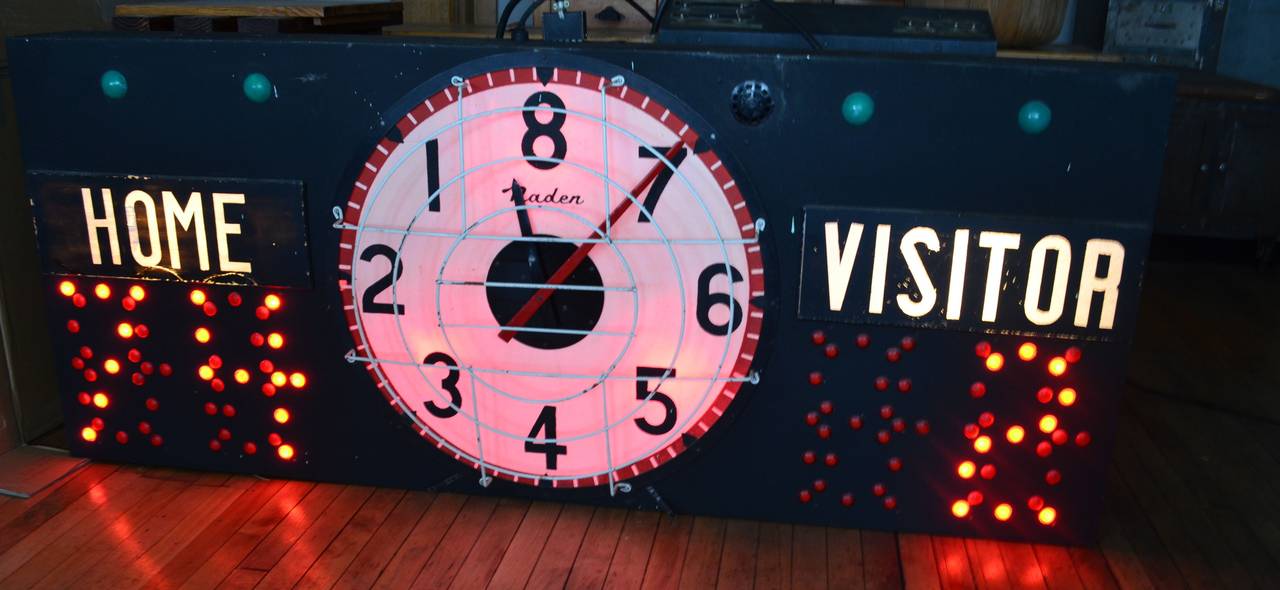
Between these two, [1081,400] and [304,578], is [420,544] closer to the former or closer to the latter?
[304,578]

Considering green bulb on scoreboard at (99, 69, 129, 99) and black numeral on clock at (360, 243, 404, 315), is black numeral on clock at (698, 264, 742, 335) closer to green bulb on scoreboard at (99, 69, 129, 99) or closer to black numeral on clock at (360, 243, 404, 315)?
black numeral on clock at (360, 243, 404, 315)

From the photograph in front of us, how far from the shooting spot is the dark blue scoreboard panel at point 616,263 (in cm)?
145

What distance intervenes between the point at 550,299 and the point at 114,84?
2.35ft

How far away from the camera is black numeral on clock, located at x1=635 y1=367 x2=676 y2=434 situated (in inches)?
62.6

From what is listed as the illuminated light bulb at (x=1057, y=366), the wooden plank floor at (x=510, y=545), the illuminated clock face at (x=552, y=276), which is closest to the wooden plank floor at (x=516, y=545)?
the wooden plank floor at (x=510, y=545)

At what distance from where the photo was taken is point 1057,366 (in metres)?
1.50

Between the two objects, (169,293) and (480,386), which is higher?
(169,293)

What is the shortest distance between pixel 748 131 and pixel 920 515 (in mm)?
624

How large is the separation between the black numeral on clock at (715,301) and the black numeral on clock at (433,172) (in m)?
0.40

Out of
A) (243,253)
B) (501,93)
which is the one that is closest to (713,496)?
(501,93)

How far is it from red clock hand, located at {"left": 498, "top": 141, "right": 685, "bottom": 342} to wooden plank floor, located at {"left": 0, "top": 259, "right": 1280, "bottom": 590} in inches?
12.8

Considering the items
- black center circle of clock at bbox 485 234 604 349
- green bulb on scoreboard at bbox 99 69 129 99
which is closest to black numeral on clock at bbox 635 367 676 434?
black center circle of clock at bbox 485 234 604 349

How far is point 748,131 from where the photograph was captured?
1.48 metres

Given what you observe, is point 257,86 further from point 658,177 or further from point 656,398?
point 656,398
